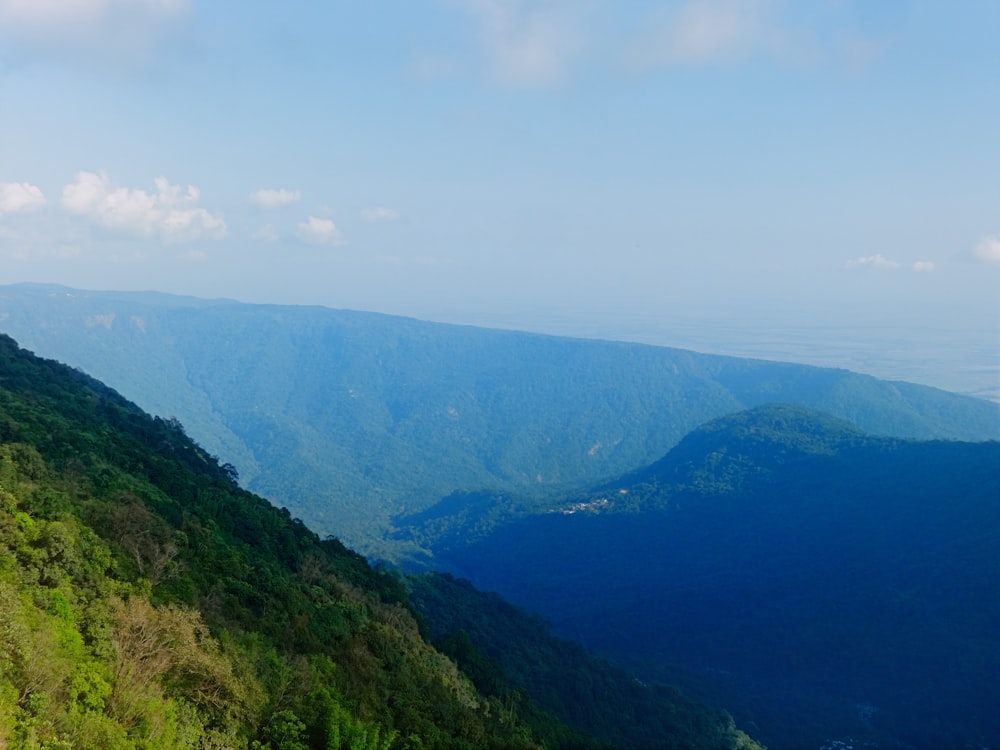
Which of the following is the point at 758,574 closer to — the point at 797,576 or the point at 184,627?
the point at 797,576

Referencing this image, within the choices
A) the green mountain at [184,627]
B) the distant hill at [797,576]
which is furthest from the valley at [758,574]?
the green mountain at [184,627]

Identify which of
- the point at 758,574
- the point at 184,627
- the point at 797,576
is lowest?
the point at 758,574

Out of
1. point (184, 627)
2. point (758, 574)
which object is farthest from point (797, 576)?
point (184, 627)

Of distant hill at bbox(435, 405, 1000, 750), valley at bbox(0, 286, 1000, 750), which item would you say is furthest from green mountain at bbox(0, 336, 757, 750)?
distant hill at bbox(435, 405, 1000, 750)

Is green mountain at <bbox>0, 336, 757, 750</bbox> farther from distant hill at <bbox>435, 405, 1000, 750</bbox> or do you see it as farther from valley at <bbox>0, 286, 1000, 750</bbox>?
distant hill at <bbox>435, 405, 1000, 750</bbox>

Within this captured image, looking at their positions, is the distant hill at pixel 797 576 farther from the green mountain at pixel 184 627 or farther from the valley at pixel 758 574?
the green mountain at pixel 184 627
